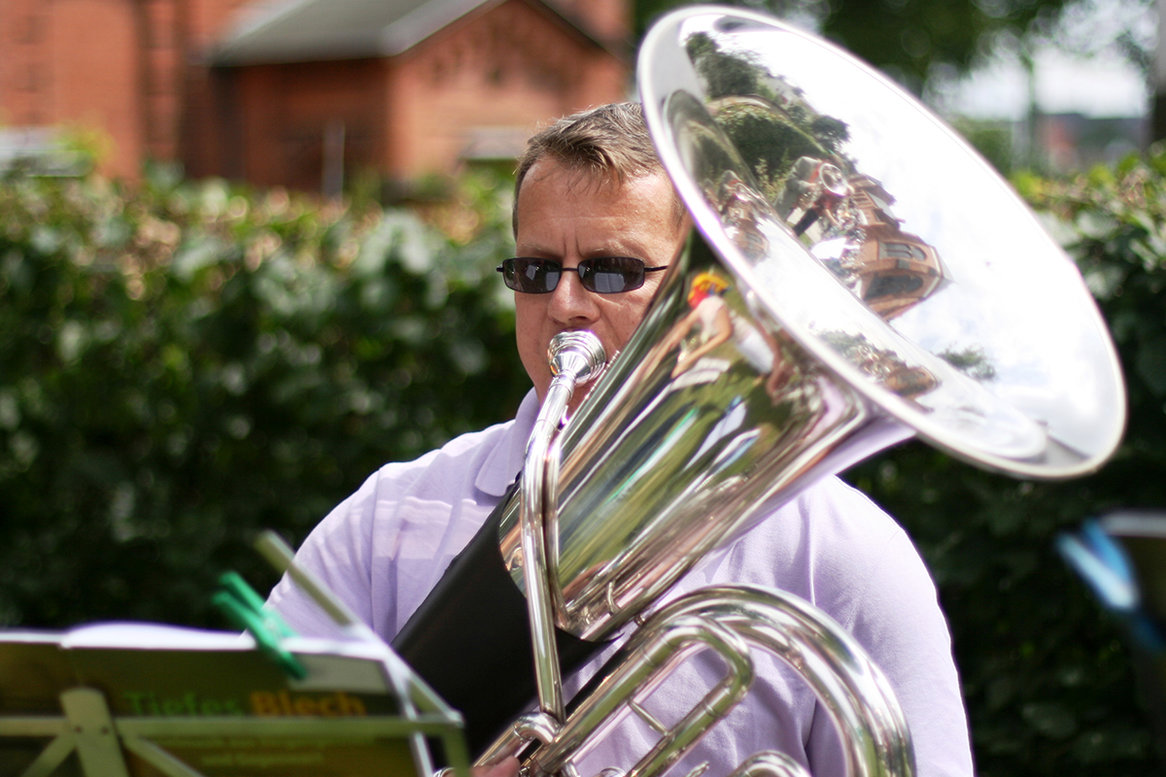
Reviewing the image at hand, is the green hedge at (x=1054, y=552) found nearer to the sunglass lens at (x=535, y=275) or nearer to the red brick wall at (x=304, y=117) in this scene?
the sunglass lens at (x=535, y=275)

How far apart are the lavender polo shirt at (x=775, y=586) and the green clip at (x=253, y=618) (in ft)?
1.38

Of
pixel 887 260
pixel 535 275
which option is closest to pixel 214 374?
pixel 535 275

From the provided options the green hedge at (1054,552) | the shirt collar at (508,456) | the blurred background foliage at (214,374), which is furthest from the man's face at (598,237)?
the blurred background foliage at (214,374)

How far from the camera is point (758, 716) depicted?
1.46 meters

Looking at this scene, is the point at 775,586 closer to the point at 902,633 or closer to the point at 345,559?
the point at 902,633

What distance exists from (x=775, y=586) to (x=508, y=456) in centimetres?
42

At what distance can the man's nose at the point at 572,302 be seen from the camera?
5.09 feet

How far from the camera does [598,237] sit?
5.12 feet

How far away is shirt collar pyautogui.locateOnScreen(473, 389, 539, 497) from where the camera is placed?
5.44ft

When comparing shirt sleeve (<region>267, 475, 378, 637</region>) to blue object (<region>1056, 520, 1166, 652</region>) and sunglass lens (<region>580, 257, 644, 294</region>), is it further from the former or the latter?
blue object (<region>1056, 520, 1166, 652</region>)

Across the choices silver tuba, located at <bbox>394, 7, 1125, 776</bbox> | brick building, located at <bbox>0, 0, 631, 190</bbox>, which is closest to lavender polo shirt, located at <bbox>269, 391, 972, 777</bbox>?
silver tuba, located at <bbox>394, 7, 1125, 776</bbox>

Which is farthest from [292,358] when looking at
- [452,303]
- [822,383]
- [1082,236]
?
[822,383]

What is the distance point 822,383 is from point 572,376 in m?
0.33

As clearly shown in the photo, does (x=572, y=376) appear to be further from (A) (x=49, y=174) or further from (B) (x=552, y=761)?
(A) (x=49, y=174)
